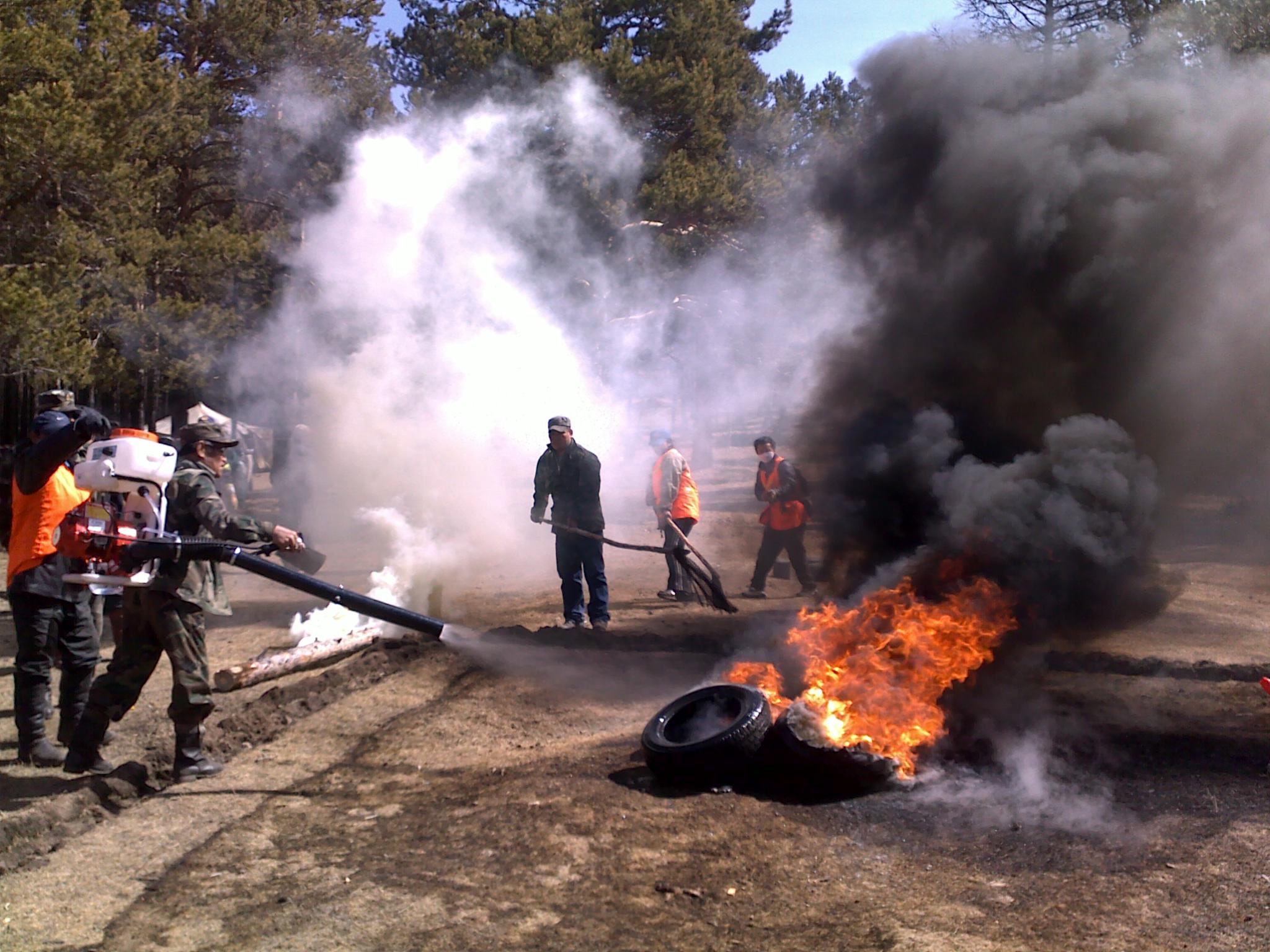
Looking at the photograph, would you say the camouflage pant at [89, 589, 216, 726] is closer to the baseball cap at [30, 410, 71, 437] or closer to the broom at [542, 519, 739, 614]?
the baseball cap at [30, 410, 71, 437]

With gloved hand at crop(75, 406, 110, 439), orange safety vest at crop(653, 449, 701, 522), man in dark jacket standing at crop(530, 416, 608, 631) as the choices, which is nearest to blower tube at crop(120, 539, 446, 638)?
gloved hand at crop(75, 406, 110, 439)

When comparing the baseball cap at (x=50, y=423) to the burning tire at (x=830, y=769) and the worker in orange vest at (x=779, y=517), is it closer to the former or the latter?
the burning tire at (x=830, y=769)

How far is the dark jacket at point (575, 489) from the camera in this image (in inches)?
397

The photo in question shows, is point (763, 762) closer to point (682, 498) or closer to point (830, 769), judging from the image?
point (830, 769)

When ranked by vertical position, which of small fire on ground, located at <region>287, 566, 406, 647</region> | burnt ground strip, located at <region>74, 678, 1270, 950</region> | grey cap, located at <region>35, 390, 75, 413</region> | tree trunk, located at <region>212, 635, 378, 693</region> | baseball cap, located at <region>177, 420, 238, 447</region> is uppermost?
grey cap, located at <region>35, 390, 75, 413</region>

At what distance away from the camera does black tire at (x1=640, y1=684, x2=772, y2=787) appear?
18.0 ft

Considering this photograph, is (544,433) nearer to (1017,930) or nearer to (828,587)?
(828,587)

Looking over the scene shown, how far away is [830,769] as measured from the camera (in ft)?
17.8

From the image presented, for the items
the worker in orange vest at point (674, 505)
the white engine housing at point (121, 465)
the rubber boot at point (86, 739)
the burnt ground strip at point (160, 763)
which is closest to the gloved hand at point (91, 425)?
the white engine housing at point (121, 465)

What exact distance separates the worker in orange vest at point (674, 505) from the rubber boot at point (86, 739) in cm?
671

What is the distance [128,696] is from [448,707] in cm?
238

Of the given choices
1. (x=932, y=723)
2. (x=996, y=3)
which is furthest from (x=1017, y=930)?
(x=996, y=3)

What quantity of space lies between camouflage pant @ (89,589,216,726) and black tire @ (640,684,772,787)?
2633 mm

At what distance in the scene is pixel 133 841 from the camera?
4996 mm
